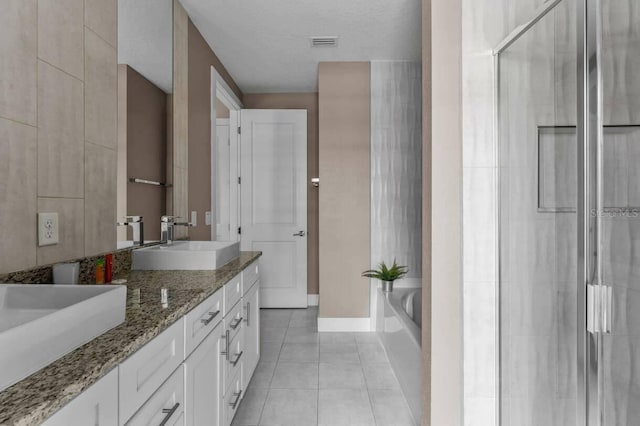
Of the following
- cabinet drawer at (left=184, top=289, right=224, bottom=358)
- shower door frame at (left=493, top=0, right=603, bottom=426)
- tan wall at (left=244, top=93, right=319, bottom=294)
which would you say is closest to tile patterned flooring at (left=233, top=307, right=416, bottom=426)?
cabinet drawer at (left=184, top=289, right=224, bottom=358)

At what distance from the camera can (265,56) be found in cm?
362

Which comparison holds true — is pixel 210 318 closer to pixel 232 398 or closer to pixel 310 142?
pixel 232 398

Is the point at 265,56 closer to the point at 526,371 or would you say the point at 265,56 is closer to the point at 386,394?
the point at 386,394

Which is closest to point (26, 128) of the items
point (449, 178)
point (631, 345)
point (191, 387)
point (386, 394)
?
point (191, 387)

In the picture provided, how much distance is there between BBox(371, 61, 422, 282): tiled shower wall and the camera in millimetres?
3760

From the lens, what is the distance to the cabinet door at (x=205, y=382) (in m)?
1.31

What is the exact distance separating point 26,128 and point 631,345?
6.19 feet

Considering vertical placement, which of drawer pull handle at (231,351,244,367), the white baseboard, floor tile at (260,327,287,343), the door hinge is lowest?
floor tile at (260,327,287,343)

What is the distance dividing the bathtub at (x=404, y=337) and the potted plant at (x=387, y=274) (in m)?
0.08

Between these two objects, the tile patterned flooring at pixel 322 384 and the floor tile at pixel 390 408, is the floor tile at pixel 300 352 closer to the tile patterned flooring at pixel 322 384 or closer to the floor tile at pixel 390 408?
the tile patterned flooring at pixel 322 384

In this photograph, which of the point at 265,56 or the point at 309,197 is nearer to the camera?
the point at 265,56

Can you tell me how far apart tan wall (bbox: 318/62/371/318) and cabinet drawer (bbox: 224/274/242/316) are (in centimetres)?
171

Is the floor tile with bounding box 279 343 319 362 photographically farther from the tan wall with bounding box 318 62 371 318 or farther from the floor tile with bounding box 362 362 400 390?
the tan wall with bounding box 318 62 371 318

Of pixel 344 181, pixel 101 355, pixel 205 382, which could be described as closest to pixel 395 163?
pixel 344 181
